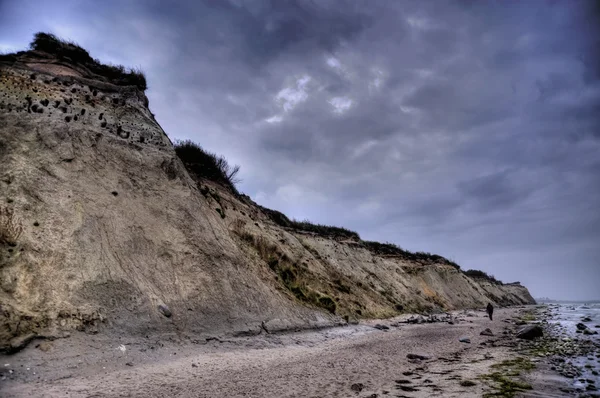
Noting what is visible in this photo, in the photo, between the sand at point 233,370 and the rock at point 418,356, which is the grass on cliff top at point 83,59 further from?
the rock at point 418,356

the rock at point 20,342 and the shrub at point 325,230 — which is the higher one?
the shrub at point 325,230

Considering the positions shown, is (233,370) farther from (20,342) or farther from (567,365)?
(567,365)

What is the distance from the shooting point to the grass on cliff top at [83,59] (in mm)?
14984

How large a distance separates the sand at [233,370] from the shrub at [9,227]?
3052 mm

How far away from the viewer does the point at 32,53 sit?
14.4m

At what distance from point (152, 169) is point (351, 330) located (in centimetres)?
1167

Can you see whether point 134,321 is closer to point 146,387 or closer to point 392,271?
point 146,387

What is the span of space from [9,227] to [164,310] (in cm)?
445

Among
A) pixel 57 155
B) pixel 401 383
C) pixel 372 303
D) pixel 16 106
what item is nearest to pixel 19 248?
pixel 57 155

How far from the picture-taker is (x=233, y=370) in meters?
7.73

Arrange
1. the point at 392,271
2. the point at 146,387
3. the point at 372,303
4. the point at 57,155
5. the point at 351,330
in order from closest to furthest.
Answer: the point at 146,387 → the point at 57,155 → the point at 351,330 → the point at 372,303 → the point at 392,271

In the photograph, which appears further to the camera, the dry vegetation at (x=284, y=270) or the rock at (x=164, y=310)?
the dry vegetation at (x=284, y=270)

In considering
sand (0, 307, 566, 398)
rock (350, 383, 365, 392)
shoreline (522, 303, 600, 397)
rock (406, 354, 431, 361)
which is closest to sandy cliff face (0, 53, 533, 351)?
sand (0, 307, 566, 398)

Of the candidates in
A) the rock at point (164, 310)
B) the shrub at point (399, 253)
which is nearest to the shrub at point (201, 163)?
the rock at point (164, 310)
